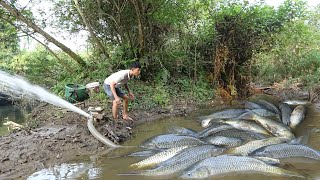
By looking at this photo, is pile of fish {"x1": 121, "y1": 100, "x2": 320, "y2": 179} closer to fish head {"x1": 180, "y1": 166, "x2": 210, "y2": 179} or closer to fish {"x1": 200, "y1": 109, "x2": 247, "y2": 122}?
fish head {"x1": 180, "y1": 166, "x2": 210, "y2": 179}

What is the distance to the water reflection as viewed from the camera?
679cm

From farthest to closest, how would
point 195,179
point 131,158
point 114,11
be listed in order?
point 114,11 → point 131,158 → point 195,179

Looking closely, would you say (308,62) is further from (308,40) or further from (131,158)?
(131,158)

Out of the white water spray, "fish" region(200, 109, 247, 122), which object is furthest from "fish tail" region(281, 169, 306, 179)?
the white water spray

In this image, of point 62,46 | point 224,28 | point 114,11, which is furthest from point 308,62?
point 62,46

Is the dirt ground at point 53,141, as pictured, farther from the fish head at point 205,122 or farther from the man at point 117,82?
the fish head at point 205,122

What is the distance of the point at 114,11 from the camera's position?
47.7 feet

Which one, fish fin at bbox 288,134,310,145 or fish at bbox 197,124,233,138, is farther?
fish at bbox 197,124,233,138

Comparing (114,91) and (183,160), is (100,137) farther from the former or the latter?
(183,160)

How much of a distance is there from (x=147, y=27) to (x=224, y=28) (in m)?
3.03

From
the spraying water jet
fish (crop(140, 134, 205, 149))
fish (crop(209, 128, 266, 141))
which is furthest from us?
the spraying water jet

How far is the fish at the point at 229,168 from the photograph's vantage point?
603cm

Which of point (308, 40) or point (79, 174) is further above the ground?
point (308, 40)

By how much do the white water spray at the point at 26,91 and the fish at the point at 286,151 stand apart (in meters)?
5.67
